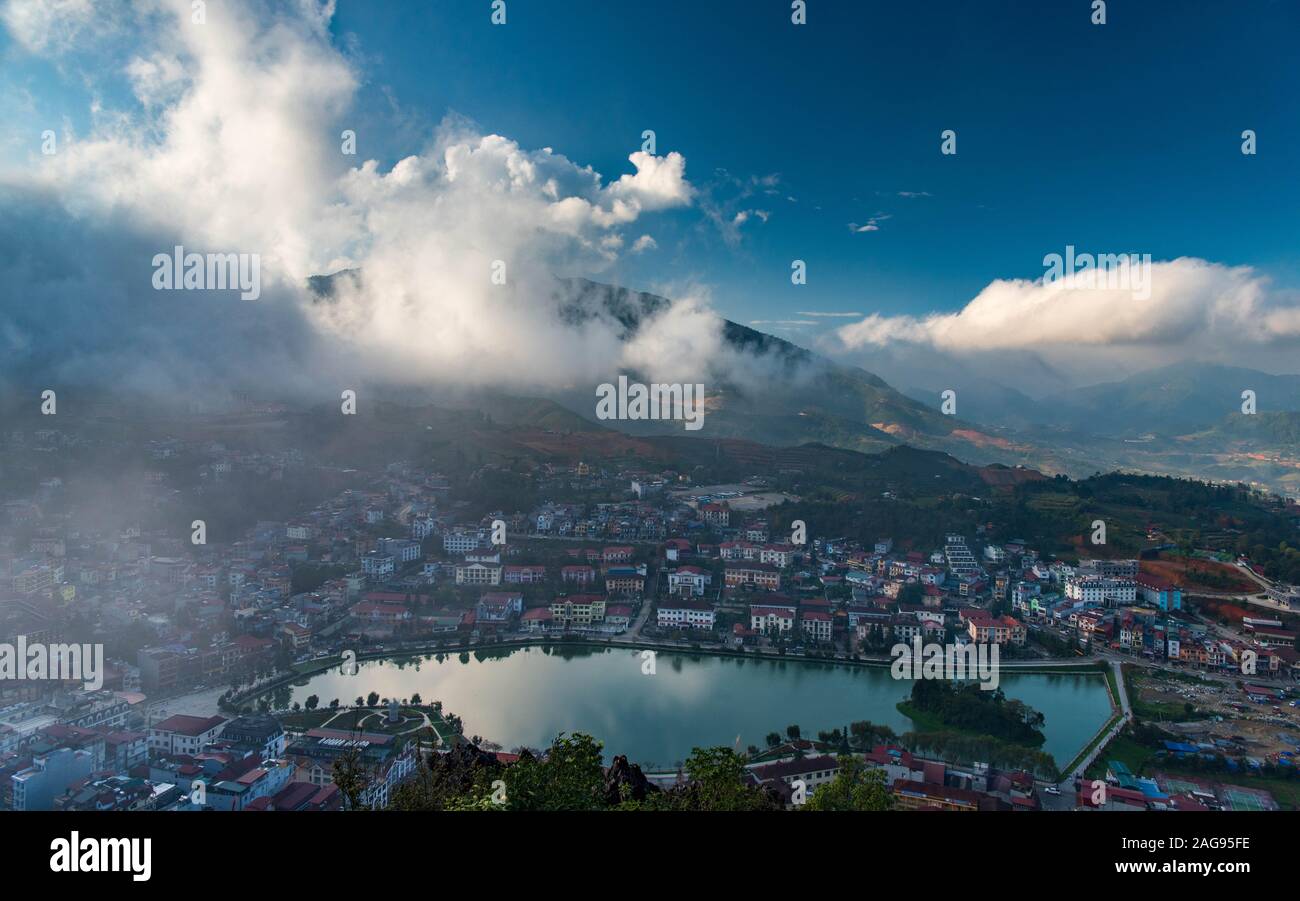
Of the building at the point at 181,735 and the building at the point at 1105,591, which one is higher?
the building at the point at 1105,591

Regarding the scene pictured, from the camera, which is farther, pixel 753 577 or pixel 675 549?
pixel 675 549

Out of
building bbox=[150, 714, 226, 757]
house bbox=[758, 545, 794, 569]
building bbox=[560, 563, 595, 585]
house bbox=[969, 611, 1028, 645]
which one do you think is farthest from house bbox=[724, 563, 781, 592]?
building bbox=[150, 714, 226, 757]

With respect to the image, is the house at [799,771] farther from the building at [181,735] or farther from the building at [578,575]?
the building at [578,575]

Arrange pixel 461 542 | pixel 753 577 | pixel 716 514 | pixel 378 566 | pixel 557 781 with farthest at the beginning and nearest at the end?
pixel 716 514, pixel 461 542, pixel 753 577, pixel 378 566, pixel 557 781

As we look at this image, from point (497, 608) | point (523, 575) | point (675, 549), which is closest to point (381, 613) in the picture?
point (497, 608)

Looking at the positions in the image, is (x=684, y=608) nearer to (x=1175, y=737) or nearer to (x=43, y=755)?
(x=1175, y=737)

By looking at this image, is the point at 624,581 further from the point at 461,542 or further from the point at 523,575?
the point at 461,542

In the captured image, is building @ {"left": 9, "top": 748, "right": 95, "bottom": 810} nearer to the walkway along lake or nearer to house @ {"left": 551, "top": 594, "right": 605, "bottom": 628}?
the walkway along lake

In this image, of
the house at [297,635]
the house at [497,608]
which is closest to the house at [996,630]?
the house at [497,608]
